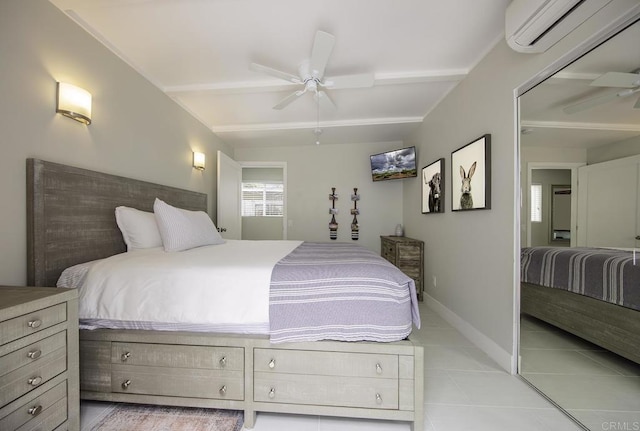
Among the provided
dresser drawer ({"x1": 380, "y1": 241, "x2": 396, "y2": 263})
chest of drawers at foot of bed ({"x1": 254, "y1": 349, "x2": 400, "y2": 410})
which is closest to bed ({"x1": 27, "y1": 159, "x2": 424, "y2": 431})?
chest of drawers at foot of bed ({"x1": 254, "y1": 349, "x2": 400, "y2": 410})

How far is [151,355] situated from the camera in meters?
1.32

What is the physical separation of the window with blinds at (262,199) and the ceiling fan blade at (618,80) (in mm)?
5621

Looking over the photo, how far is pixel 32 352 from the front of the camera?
975 millimetres

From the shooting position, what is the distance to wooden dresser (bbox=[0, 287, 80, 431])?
901 mm

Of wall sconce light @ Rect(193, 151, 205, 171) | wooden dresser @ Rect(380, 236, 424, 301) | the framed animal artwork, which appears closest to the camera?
the framed animal artwork

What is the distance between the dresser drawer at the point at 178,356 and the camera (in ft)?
4.23

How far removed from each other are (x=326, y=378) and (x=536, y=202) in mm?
1776

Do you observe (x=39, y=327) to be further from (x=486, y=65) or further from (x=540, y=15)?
(x=486, y=65)

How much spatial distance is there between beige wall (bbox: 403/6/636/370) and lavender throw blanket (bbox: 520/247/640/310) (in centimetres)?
12

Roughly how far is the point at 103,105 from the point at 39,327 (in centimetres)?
169

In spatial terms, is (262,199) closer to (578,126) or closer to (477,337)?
(477,337)

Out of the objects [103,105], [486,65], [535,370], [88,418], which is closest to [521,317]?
[535,370]

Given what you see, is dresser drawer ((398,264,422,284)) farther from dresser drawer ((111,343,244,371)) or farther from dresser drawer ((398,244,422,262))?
dresser drawer ((111,343,244,371))

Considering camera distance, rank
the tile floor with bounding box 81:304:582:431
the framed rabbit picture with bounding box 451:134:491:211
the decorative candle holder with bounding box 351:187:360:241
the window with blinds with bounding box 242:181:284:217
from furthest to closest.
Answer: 1. the window with blinds with bounding box 242:181:284:217
2. the decorative candle holder with bounding box 351:187:360:241
3. the framed rabbit picture with bounding box 451:134:491:211
4. the tile floor with bounding box 81:304:582:431
